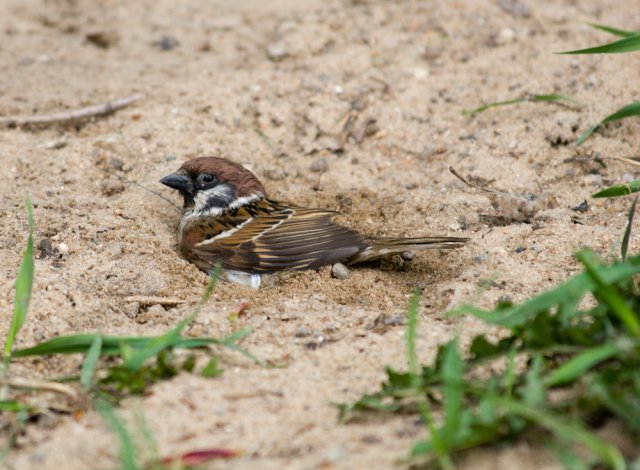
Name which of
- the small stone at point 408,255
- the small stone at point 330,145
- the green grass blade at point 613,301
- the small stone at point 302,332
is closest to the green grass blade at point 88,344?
the small stone at point 302,332

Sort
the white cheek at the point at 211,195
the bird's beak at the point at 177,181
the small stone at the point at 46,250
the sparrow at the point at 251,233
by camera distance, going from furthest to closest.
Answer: the white cheek at the point at 211,195
the bird's beak at the point at 177,181
the sparrow at the point at 251,233
the small stone at the point at 46,250

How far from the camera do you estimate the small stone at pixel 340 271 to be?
4686mm

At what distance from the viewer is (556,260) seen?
4121mm

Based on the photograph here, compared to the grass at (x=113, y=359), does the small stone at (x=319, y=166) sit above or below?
below

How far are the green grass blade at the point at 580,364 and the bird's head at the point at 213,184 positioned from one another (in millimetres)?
3067

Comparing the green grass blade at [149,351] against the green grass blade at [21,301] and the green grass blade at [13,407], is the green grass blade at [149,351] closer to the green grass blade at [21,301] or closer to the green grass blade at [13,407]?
the green grass blade at [13,407]

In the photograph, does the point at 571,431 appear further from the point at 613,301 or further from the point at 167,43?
the point at 167,43

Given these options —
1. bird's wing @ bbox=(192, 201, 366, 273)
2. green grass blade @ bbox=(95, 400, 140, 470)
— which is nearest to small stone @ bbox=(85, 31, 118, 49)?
bird's wing @ bbox=(192, 201, 366, 273)

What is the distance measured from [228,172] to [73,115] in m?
1.33

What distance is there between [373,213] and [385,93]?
115cm

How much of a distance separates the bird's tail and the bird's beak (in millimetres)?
1130

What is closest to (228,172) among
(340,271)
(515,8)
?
(340,271)

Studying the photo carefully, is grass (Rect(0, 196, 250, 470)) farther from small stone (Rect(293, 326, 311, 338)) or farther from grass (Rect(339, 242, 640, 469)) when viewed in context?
grass (Rect(339, 242, 640, 469))

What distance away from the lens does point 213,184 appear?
5090 millimetres
